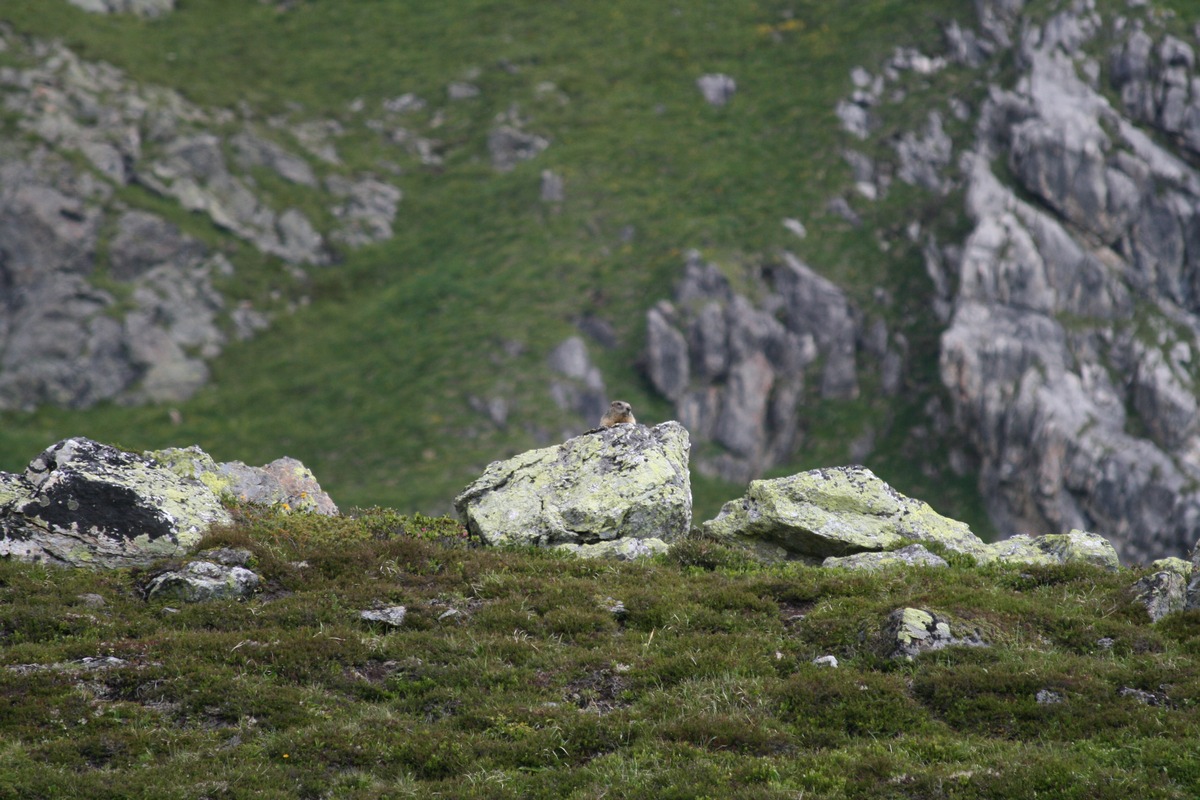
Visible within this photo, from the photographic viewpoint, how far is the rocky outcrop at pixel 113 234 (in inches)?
3600

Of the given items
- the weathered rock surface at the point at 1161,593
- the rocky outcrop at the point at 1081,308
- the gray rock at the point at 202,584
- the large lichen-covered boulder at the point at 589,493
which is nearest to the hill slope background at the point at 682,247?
the rocky outcrop at the point at 1081,308

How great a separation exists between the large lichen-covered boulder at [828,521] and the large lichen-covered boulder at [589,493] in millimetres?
1568

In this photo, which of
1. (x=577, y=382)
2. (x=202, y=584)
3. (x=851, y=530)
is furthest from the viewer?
(x=577, y=382)

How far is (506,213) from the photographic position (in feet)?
364

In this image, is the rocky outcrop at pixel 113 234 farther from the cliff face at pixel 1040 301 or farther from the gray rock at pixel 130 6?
the cliff face at pixel 1040 301

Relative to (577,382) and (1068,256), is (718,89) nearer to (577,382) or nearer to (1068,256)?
(1068,256)

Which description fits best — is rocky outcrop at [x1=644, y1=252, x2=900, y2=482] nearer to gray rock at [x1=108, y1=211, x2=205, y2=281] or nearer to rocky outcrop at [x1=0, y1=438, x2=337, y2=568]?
gray rock at [x1=108, y1=211, x2=205, y2=281]

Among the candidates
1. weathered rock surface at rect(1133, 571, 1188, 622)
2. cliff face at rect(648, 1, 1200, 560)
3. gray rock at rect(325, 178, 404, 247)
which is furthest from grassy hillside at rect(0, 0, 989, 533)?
weathered rock surface at rect(1133, 571, 1188, 622)

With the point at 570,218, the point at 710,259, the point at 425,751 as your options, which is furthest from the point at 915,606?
the point at 570,218

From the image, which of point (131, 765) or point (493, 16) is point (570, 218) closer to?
point (493, 16)

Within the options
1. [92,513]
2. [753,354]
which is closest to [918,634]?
[92,513]

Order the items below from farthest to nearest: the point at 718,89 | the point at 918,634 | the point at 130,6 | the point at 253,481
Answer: the point at 718,89, the point at 130,6, the point at 253,481, the point at 918,634

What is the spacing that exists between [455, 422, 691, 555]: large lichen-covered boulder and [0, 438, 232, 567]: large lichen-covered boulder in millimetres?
6521

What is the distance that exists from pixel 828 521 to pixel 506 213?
91262mm
